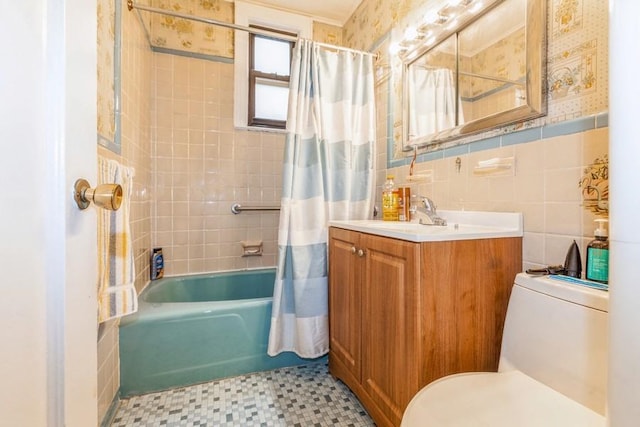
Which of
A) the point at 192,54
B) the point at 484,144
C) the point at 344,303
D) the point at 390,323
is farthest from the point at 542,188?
the point at 192,54

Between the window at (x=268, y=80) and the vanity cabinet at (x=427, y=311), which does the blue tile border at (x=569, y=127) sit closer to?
the vanity cabinet at (x=427, y=311)

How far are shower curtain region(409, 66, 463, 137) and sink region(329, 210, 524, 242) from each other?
44 centimetres

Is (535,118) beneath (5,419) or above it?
above

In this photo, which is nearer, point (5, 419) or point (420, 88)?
point (5, 419)

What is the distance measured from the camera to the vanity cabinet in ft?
3.10

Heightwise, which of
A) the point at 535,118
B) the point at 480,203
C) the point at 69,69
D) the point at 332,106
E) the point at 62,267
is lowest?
the point at 62,267

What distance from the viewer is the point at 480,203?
1.26 metres

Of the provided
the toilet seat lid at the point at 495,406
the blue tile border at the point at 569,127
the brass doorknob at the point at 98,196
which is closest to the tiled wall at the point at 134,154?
the brass doorknob at the point at 98,196

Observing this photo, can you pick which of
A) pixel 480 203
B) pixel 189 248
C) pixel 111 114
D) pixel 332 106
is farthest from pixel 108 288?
pixel 480 203

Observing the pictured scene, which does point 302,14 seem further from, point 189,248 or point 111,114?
point 189,248

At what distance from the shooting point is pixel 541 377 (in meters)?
0.84

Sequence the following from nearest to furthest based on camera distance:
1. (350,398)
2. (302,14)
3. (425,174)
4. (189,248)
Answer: (350,398) → (425,174) → (189,248) → (302,14)

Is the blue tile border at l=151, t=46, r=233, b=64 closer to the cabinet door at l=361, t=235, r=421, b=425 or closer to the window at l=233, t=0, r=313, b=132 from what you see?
the window at l=233, t=0, r=313, b=132

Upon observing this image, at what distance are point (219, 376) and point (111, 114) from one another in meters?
1.37
